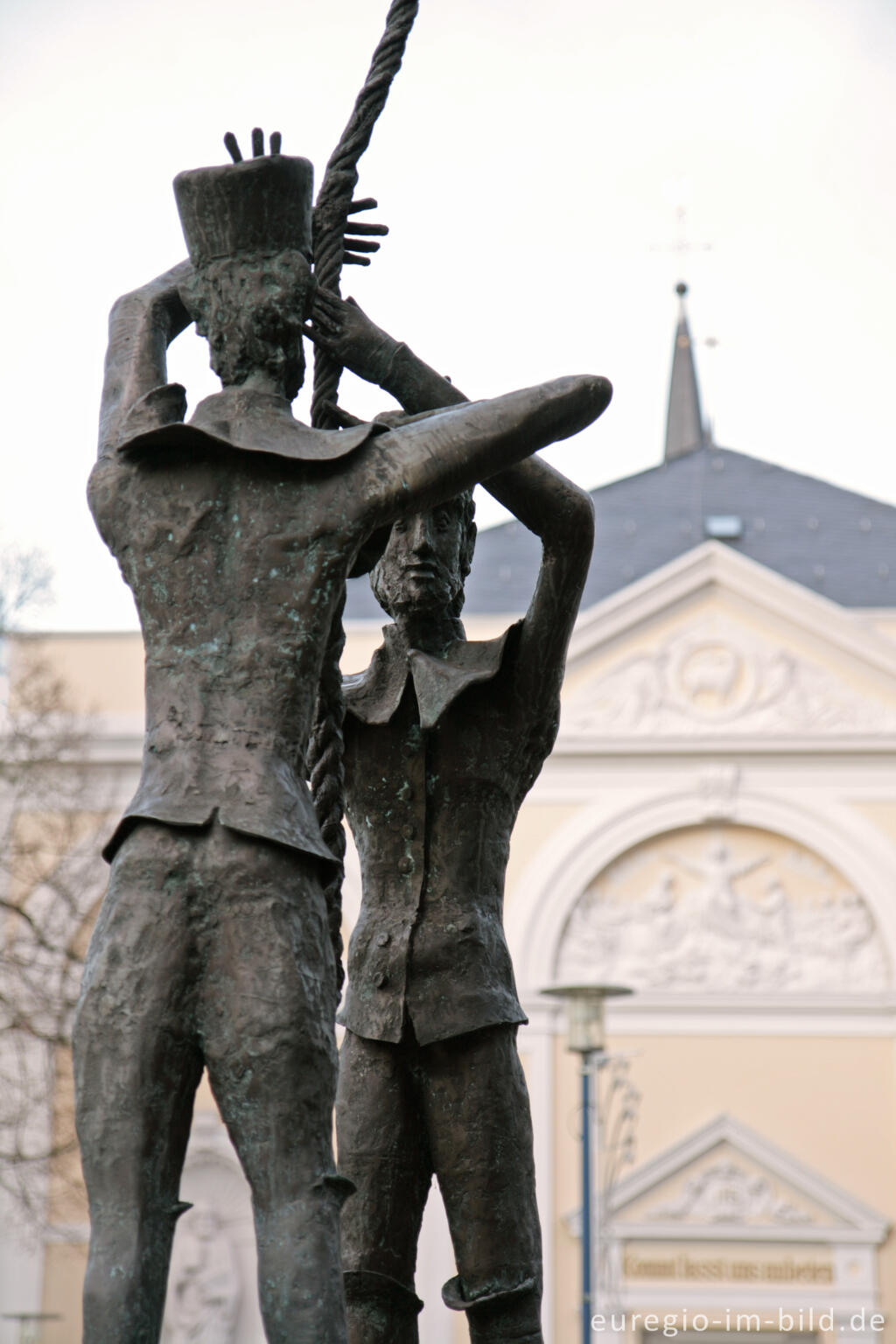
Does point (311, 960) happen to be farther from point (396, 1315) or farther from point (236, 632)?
point (396, 1315)

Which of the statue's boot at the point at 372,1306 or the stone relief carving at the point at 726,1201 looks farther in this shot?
the stone relief carving at the point at 726,1201

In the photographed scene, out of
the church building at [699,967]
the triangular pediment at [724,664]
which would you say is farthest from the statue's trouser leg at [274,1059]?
the triangular pediment at [724,664]

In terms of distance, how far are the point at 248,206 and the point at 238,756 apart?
2.55 feet

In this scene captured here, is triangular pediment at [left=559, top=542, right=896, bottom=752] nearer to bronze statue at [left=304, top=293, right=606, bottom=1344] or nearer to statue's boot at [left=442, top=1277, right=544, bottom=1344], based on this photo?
bronze statue at [left=304, top=293, right=606, bottom=1344]

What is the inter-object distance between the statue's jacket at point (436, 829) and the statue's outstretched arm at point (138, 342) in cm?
72

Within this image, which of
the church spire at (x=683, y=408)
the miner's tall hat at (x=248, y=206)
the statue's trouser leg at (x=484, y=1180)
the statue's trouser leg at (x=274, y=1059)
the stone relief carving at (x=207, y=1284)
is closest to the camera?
the statue's trouser leg at (x=274, y=1059)

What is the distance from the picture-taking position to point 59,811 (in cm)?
1905

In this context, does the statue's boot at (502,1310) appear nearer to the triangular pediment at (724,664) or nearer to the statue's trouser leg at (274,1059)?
the statue's trouser leg at (274,1059)

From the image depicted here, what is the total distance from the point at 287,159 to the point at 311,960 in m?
1.10

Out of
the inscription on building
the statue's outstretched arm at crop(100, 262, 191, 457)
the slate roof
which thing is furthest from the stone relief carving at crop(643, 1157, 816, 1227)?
the statue's outstretched arm at crop(100, 262, 191, 457)

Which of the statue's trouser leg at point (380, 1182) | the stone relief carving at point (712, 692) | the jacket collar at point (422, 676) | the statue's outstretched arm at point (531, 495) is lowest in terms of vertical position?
the statue's trouser leg at point (380, 1182)

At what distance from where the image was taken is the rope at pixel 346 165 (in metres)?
3.08

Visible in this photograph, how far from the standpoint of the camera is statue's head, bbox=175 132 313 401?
106 inches

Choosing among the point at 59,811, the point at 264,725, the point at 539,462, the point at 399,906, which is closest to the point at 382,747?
the point at 399,906
